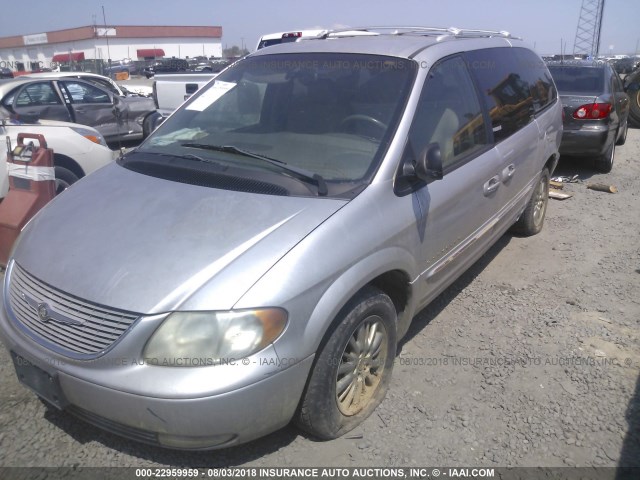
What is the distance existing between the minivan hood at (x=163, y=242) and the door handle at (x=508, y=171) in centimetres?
190

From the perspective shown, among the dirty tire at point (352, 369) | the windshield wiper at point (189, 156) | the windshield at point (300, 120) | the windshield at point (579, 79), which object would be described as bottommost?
the dirty tire at point (352, 369)

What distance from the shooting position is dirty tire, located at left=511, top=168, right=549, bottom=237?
17.1 feet

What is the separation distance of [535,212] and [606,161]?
11.7ft

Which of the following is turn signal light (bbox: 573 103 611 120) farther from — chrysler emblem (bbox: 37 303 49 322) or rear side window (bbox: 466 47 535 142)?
chrysler emblem (bbox: 37 303 49 322)

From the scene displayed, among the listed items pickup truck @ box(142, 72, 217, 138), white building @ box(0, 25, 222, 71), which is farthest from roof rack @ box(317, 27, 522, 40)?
white building @ box(0, 25, 222, 71)

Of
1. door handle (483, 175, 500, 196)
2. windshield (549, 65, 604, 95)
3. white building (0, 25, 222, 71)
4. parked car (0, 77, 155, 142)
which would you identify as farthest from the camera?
white building (0, 25, 222, 71)

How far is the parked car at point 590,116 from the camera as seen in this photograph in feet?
24.5

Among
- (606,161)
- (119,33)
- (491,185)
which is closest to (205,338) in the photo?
(491,185)

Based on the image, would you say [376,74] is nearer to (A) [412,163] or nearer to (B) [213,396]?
(A) [412,163]

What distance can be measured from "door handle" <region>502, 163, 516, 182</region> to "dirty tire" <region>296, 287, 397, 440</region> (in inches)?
66.5

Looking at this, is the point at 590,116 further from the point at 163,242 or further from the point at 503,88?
the point at 163,242

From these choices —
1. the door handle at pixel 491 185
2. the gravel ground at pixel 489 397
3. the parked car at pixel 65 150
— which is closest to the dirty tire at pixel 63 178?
the parked car at pixel 65 150

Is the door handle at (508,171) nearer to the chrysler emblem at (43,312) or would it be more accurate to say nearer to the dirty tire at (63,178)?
the chrysler emblem at (43,312)

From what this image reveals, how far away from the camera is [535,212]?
5.40m
